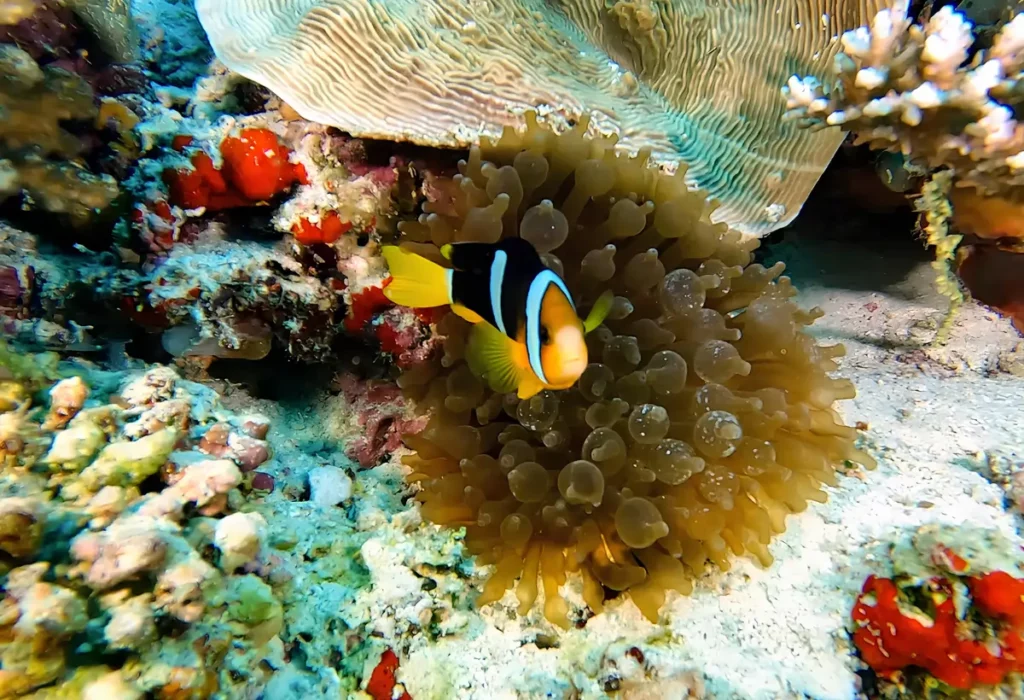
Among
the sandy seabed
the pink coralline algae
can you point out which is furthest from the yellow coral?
the pink coralline algae

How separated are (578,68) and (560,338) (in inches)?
73.3

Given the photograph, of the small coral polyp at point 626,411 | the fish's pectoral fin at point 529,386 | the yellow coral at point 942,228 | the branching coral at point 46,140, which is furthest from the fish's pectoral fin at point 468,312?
the yellow coral at point 942,228

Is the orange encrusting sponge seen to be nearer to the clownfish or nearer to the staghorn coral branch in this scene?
the clownfish

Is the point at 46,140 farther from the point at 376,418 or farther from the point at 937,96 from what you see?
the point at 937,96

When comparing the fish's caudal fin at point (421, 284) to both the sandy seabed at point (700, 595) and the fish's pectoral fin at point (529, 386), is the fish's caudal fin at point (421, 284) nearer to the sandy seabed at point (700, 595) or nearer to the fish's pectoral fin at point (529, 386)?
the fish's pectoral fin at point (529, 386)

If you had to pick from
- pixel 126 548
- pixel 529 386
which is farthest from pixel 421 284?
pixel 126 548

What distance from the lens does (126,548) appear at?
3.87 ft

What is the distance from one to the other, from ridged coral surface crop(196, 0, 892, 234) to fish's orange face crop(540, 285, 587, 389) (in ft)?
4.12

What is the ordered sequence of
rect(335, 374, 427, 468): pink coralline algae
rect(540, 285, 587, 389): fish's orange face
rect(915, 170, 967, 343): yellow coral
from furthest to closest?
rect(335, 374, 427, 468): pink coralline algae → rect(915, 170, 967, 343): yellow coral → rect(540, 285, 587, 389): fish's orange face

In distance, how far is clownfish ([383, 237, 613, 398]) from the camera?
125 cm

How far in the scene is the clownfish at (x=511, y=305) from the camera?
1.25 metres

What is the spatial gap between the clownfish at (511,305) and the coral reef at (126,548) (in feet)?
2.30

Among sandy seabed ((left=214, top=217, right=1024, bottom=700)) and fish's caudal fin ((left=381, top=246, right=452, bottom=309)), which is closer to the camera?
fish's caudal fin ((left=381, top=246, right=452, bottom=309))

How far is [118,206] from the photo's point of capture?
2291mm
